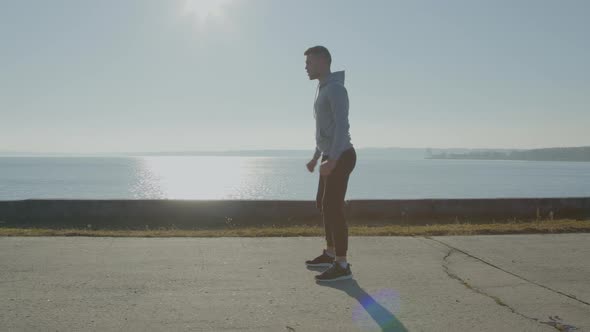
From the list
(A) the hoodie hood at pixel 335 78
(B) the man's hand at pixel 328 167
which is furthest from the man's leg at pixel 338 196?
(A) the hoodie hood at pixel 335 78

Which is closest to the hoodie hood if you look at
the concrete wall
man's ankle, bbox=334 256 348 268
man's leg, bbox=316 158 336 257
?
man's leg, bbox=316 158 336 257

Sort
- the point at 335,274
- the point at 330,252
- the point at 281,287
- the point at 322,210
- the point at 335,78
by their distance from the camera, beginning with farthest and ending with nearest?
1. the point at 330,252
2. the point at 322,210
3. the point at 335,78
4. the point at 335,274
5. the point at 281,287

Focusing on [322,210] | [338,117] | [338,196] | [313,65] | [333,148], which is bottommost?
[322,210]

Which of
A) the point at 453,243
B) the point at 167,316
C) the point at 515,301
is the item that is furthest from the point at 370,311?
the point at 453,243

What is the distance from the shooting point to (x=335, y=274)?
152 inches

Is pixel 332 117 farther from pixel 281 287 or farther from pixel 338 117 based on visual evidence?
pixel 281 287

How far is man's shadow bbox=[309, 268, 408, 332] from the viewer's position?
9.28 feet

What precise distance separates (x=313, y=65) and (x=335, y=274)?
6.05 feet

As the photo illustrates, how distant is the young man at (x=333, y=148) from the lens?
4001 millimetres

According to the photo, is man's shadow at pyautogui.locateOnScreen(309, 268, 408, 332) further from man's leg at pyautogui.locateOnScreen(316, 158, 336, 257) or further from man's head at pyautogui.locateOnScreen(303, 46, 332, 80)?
man's head at pyautogui.locateOnScreen(303, 46, 332, 80)

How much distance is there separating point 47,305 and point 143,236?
9.12 feet

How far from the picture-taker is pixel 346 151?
4.12 meters

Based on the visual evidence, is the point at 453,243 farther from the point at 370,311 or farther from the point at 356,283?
the point at 370,311

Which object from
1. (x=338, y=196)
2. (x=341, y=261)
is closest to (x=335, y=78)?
(x=338, y=196)
